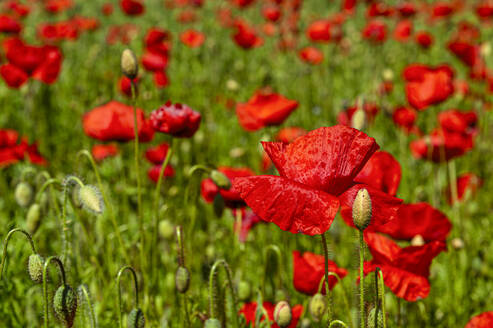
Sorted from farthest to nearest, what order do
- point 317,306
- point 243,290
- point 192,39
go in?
point 192,39, point 243,290, point 317,306

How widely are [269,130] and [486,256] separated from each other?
0.96 m

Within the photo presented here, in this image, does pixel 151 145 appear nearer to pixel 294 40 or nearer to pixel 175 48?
pixel 294 40

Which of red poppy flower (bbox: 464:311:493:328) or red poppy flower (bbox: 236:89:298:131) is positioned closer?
red poppy flower (bbox: 464:311:493:328)

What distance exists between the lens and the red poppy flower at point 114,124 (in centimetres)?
184

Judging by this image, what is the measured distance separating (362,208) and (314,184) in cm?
10

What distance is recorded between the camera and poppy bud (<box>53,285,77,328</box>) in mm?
1097

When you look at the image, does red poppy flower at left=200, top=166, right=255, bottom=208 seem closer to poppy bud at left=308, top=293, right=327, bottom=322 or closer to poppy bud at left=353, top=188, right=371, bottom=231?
poppy bud at left=308, top=293, right=327, bottom=322

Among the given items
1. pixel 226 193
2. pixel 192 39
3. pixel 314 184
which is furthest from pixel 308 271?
pixel 192 39

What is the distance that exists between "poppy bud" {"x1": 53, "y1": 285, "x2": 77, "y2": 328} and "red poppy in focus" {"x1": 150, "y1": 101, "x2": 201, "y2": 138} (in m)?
0.51

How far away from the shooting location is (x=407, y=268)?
1.21 meters

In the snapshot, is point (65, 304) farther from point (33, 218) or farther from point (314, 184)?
point (314, 184)

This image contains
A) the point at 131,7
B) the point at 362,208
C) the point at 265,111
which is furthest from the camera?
the point at 131,7

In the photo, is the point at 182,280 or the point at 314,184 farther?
the point at 182,280

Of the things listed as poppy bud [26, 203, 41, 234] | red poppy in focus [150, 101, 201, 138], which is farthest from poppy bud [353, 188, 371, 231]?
poppy bud [26, 203, 41, 234]
